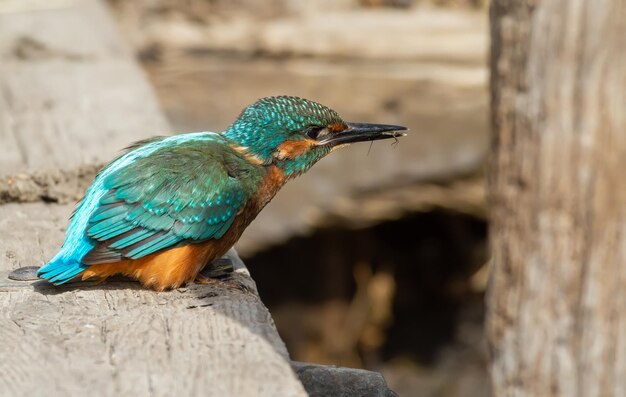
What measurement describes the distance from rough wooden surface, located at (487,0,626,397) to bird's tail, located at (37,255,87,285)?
1.36m

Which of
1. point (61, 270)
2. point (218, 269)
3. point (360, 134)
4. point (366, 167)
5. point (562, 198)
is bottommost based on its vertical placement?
point (366, 167)

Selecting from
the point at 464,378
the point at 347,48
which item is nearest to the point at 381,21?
the point at 347,48

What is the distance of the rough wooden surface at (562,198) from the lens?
234 centimetres

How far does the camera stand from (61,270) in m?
3.17

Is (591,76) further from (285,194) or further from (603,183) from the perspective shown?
(285,194)

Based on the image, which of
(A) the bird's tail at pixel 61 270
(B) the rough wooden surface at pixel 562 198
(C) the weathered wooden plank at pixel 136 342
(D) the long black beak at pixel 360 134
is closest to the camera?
(B) the rough wooden surface at pixel 562 198

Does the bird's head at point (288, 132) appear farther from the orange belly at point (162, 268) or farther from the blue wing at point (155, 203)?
the orange belly at point (162, 268)

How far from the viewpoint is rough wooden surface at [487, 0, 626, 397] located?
2336 mm

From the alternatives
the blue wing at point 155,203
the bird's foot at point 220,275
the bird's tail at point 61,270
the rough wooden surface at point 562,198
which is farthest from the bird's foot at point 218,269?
the rough wooden surface at point 562,198

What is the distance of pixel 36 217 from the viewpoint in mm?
3824

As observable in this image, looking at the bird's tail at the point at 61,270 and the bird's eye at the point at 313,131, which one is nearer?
the bird's tail at the point at 61,270

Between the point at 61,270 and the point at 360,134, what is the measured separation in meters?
1.40

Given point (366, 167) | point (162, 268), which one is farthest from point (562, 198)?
point (366, 167)

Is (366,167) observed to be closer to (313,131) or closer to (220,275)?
(313,131)
